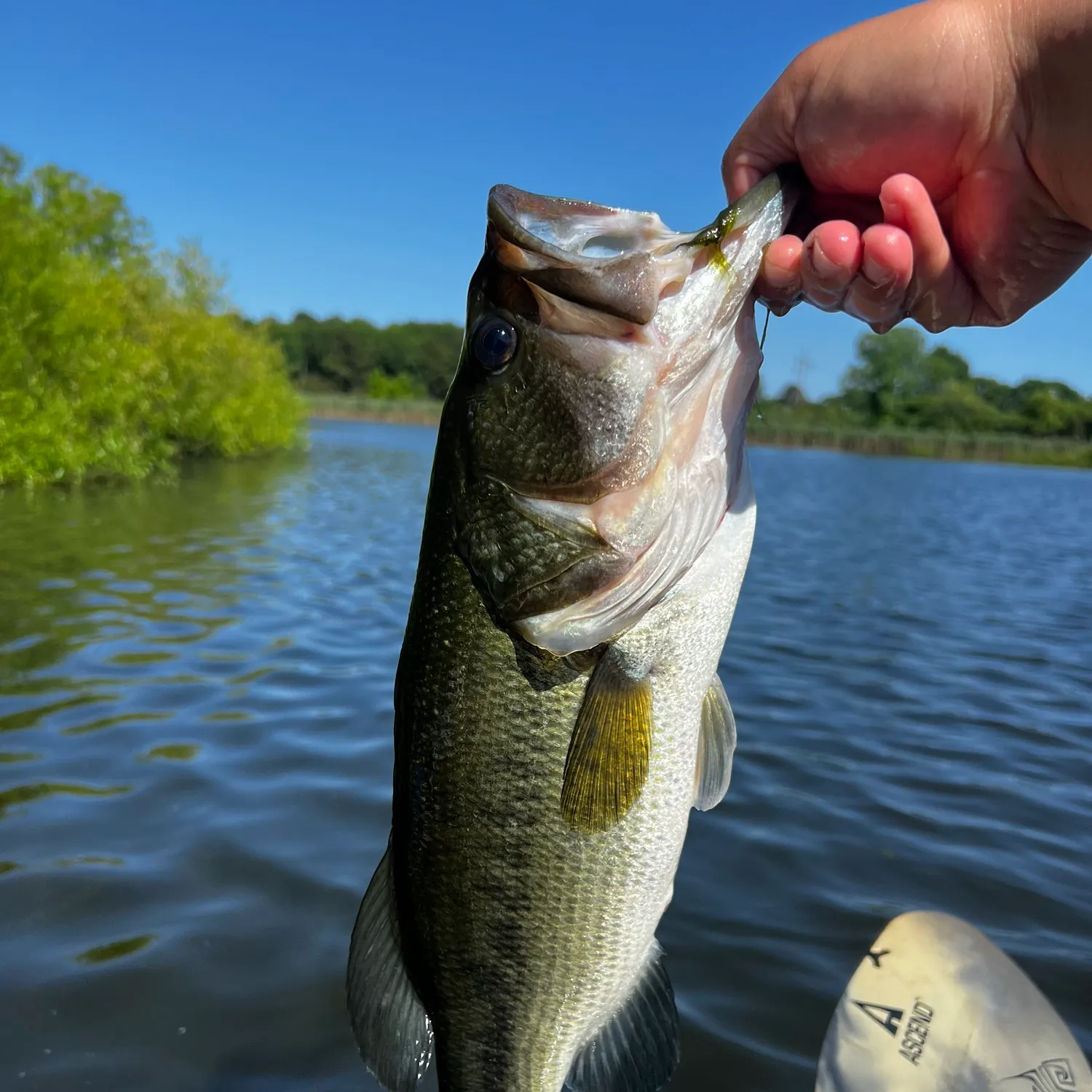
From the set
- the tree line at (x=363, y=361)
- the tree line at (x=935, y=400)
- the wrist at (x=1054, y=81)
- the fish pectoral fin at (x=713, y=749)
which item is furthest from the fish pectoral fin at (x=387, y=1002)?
the tree line at (x=363, y=361)

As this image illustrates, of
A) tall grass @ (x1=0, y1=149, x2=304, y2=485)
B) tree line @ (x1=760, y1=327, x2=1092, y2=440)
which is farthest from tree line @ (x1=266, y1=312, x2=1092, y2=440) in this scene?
tall grass @ (x1=0, y1=149, x2=304, y2=485)

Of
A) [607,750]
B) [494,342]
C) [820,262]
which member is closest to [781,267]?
[820,262]

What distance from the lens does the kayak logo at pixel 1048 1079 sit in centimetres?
262

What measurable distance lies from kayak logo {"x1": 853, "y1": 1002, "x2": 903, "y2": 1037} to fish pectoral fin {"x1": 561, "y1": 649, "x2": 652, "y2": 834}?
1.73 meters

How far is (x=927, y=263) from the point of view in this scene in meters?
2.00

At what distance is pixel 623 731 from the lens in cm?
176

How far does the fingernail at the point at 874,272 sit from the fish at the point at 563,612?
7.3 inches

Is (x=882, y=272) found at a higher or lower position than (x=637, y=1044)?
higher

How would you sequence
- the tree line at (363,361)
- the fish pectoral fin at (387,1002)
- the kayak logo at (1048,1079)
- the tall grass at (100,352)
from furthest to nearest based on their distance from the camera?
1. the tree line at (363,361)
2. the tall grass at (100,352)
3. the kayak logo at (1048,1079)
4. the fish pectoral fin at (387,1002)

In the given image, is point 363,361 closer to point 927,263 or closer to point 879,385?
point 879,385

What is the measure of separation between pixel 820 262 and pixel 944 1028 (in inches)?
95.9

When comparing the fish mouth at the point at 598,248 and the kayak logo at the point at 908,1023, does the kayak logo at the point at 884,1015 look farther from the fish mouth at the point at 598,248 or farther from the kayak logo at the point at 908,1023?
the fish mouth at the point at 598,248

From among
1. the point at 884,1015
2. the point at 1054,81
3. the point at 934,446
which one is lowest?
the point at 884,1015

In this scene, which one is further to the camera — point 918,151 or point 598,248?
point 918,151
